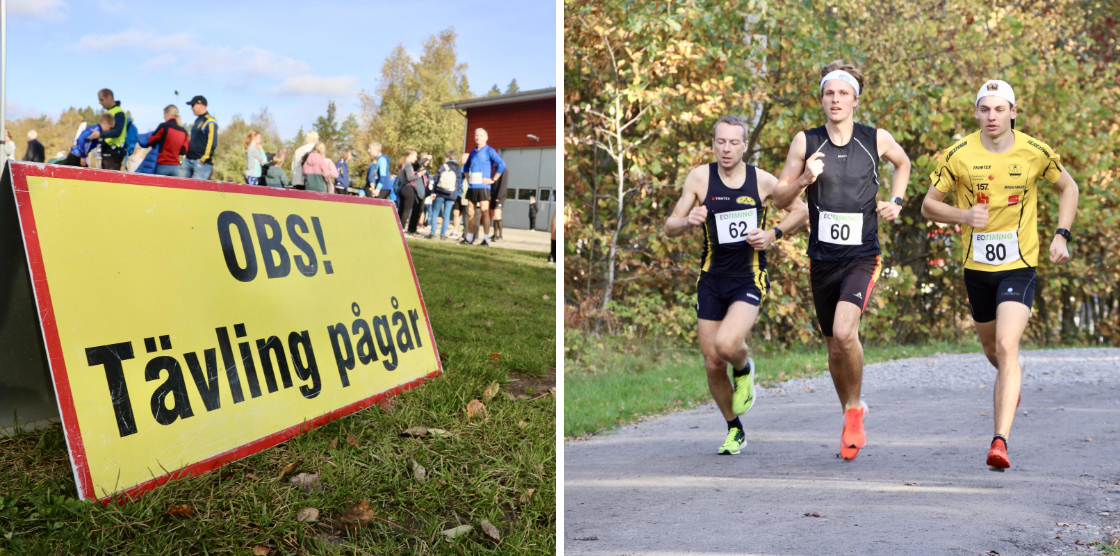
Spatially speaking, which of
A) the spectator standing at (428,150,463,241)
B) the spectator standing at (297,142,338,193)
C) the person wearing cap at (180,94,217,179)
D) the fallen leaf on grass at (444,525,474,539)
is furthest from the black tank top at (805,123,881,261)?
the spectator standing at (428,150,463,241)

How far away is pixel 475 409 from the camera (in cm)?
425

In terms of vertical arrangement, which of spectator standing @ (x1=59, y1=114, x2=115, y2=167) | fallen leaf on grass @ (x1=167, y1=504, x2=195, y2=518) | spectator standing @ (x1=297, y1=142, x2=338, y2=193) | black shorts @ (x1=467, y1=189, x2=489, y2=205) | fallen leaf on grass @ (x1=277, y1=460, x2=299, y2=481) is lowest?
fallen leaf on grass @ (x1=277, y1=460, x2=299, y2=481)

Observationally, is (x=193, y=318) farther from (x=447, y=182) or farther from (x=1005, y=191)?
(x=447, y=182)

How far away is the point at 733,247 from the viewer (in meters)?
5.12

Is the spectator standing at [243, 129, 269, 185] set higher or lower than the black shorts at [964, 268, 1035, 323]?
higher

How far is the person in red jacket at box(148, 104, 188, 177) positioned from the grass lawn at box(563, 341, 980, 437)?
22.4ft

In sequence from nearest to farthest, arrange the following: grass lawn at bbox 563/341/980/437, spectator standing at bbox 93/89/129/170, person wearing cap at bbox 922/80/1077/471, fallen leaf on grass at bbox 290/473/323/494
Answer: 1. fallen leaf on grass at bbox 290/473/323/494
2. person wearing cap at bbox 922/80/1077/471
3. grass lawn at bbox 563/341/980/437
4. spectator standing at bbox 93/89/129/170

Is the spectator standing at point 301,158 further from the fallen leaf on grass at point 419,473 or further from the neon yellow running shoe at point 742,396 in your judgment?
the fallen leaf on grass at point 419,473

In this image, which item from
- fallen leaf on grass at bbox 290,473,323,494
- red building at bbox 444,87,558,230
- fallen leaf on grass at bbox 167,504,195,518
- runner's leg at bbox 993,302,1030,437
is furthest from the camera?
red building at bbox 444,87,558,230

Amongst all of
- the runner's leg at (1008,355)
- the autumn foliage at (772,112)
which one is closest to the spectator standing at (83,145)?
the autumn foliage at (772,112)

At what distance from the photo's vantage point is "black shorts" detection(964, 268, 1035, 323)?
4.82m

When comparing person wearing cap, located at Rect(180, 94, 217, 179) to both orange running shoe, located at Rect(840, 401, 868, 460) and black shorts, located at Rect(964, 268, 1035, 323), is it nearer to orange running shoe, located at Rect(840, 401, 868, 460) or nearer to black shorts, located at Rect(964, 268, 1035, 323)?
orange running shoe, located at Rect(840, 401, 868, 460)

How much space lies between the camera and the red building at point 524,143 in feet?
101

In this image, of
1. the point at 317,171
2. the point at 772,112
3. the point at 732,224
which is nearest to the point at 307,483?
the point at 732,224
